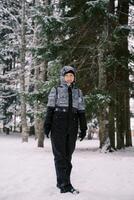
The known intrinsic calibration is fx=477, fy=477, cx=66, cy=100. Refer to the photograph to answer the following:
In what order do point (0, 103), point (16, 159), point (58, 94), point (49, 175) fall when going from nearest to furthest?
point (58, 94) < point (49, 175) < point (16, 159) < point (0, 103)

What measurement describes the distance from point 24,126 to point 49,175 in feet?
55.9

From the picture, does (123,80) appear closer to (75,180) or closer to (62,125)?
(75,180)

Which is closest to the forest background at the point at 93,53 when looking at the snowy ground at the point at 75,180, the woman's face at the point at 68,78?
the snowy ground at the point at 75,180

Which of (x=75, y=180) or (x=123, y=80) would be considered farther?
(x=123, y=80)

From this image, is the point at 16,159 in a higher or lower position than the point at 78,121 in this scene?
lower

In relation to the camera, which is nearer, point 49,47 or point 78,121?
point 78,121

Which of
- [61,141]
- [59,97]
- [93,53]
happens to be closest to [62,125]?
[61,141]

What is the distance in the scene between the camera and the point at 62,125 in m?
7.91

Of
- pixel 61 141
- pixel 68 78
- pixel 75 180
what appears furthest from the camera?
pixel 75 180

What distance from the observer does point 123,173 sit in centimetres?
1051

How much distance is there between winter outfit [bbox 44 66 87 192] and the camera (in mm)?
7895

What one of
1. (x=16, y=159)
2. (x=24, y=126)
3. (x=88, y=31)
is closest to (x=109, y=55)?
(x=88, y=31)

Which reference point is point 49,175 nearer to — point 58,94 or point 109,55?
point 58,94

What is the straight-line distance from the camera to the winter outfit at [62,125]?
25.9 feet
